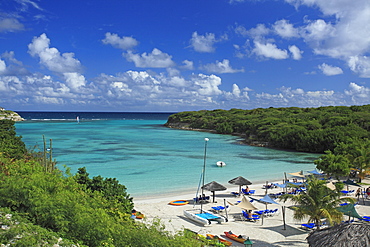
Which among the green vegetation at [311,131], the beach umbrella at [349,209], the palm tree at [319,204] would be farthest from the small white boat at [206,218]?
the green vegetation at [311,131]

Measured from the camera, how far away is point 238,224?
1656 centimetres

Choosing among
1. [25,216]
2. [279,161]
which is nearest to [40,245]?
[25,216]

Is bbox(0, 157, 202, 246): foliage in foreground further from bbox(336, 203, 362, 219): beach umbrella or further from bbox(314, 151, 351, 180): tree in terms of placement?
bbox(314, 151, 351, 180): tree

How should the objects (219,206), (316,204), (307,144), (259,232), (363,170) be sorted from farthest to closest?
1. (307,144)
2. (363,170)
3. (219,206)
4. (259,232)
5. (316,204)

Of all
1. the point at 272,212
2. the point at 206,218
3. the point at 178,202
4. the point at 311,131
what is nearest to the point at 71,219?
the point at 206,218

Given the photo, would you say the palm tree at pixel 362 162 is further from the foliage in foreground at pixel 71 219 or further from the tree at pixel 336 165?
the foliage in foreground at pixel 71 219

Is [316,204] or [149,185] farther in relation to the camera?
[149,185]

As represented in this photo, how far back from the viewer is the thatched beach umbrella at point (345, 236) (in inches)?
404

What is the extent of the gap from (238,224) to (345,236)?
22.3 feet

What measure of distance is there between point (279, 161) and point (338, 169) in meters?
15.6

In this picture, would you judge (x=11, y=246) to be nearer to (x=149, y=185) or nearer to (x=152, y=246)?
(x=152, y=246)

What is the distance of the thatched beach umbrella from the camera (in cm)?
1027

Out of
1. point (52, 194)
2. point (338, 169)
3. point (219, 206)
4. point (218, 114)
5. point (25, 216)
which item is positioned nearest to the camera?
point (25, 216)

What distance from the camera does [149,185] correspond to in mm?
25297
